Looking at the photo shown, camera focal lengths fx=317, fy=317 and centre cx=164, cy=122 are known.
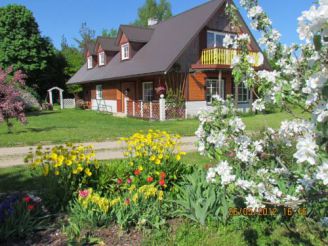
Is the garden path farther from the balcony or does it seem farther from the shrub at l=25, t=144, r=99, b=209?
the balcony

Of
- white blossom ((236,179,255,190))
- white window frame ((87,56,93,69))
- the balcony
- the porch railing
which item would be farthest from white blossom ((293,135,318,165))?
white window frame ((87,56,93,69))

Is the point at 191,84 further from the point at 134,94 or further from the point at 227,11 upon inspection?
the point at 227,11

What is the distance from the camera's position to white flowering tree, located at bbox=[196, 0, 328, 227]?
145 centimetres

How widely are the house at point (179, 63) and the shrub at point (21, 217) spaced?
44.7 ft

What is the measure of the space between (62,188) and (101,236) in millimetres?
1032

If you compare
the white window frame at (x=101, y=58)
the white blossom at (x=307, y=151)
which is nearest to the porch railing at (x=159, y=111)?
the white window frame at (x=101, y=58)

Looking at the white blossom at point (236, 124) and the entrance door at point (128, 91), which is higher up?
the entrance door at point (128, 91)

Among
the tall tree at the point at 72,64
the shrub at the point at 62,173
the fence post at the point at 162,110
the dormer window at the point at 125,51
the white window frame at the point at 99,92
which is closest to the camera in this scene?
the shrub at the point at 62,173

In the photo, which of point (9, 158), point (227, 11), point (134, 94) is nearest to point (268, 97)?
point (227, 11)

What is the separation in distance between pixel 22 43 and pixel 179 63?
947 inches

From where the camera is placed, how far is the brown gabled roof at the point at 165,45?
1806 cm

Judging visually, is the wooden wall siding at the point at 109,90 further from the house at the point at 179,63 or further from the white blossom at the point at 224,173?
the white blossom at the point at 224,173

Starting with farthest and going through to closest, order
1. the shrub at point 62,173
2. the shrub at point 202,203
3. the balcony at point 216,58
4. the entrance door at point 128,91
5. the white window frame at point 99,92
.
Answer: the white window frame at point 99,92 < the entrance door at point 128,91 < the balcony at point 216,58 < the shrub at point 62,173 < the shrub at point 202,203

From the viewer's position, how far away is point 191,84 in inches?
745
